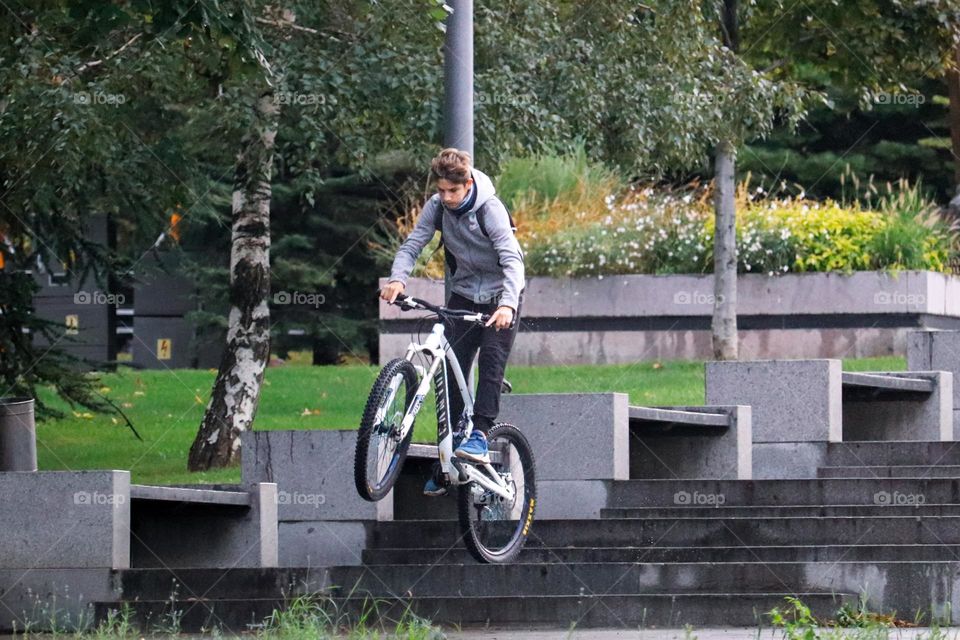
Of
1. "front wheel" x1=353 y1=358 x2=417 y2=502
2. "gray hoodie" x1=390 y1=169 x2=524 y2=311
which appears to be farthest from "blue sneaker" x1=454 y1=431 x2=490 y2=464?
"gray hoodie" x1=390 y1=169 x2=524 y2=311

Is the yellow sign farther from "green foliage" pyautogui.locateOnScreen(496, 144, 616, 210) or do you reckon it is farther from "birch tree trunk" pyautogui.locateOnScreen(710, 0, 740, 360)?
"birch tree trunk" pyautogui.locateOnScreen(710, 0, 740, 360)

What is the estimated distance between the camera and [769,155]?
3384cm

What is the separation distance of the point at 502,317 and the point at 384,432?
2.93 ft

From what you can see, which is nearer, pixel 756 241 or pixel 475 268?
pixel 475 268

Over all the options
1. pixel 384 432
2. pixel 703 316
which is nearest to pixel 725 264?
pixel 703 316

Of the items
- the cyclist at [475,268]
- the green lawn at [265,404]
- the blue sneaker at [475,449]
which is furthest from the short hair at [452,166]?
the green lawn at [265,404]

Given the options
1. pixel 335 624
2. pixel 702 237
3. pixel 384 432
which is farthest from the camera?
pixel 702 237

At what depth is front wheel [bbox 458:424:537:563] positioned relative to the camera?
31.6ft

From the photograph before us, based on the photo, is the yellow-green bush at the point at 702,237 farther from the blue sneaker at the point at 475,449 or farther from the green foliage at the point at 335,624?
the green foliage at the point at 335,624

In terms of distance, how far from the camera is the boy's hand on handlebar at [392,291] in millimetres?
9102

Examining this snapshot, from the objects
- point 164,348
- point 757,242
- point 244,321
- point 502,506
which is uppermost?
point 757,242

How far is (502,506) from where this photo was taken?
10086 mm

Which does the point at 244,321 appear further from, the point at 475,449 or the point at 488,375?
the point at 475,449

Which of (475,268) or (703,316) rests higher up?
(703,316)
